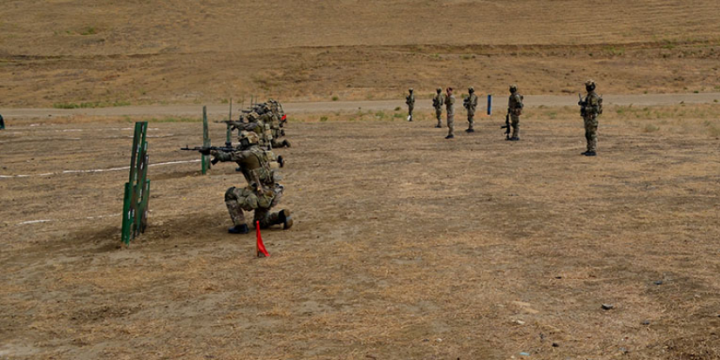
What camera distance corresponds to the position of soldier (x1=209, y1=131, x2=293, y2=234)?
11766mm

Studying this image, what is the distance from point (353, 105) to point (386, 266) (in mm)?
43051

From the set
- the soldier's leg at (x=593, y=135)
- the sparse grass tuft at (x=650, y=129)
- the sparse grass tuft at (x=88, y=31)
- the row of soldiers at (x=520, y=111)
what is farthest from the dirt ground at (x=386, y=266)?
the sparse grass tuft at (x=88, y=31)

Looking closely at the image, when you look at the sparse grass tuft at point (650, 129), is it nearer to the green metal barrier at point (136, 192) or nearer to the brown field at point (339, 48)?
the green metal barrier at point (136, 192)

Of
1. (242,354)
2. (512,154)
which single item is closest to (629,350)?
(242,354)

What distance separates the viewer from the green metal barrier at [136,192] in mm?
10766

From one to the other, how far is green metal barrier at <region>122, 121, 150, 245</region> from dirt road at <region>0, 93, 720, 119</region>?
117ft

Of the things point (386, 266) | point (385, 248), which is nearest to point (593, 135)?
point (385, 248)

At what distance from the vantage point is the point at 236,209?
38.7 ft

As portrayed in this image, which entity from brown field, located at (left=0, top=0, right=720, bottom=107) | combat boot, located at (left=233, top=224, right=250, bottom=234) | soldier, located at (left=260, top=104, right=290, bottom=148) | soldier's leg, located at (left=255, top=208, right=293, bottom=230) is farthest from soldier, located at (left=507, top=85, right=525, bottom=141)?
brown field, located at (left=0, top=0, right=720, bottom=107)

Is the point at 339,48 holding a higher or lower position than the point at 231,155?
higher

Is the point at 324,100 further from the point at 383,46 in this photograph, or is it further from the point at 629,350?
the point at 629,350

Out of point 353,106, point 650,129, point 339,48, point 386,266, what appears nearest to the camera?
point 386,266

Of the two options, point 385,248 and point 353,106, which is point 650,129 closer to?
point 385,248

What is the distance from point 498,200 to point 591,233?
3.07 metres
